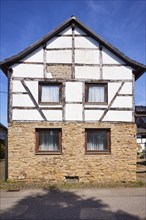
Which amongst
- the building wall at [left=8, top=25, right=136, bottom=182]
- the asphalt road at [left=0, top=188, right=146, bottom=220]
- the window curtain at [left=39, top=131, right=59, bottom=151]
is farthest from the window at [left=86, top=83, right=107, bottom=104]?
the asphalt road at [left=0, top=188, right=146, bottom=220]

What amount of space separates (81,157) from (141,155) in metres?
20.3

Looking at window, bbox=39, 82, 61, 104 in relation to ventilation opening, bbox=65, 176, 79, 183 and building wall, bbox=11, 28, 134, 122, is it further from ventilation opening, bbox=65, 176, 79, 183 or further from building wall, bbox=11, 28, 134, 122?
ventilation opening, bbox=65, 176, 79, 183

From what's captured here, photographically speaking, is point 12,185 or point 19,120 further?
point 19,120

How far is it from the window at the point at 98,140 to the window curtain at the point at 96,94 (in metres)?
1.53

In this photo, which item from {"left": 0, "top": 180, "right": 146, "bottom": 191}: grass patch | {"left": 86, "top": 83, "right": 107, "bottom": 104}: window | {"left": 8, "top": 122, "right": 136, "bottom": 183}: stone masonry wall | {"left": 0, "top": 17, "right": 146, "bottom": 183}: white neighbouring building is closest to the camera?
{"left": 0, "top": 180, "right": 146, "bottom": 191}: grass patch

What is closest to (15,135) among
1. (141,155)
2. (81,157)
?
(81,157)

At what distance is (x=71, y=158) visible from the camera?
14.1m

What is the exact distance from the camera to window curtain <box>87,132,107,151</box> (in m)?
14.6

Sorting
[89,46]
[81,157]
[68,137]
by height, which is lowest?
[81,157]

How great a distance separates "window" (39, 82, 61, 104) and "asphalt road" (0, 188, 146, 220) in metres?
4.42

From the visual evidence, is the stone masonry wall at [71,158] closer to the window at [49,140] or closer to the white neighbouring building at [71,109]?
the white neighbouring building at [71,109]

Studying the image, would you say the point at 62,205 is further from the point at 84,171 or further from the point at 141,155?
the point at 141,155

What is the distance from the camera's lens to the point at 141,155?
33.0 m

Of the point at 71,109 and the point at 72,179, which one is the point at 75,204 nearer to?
the point at 72,179
